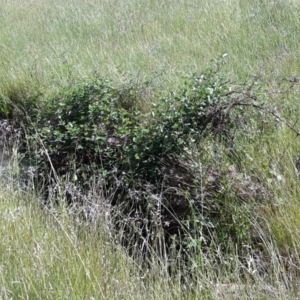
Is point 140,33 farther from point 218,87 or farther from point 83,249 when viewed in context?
point 83,249

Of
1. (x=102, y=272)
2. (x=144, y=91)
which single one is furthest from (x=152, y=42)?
(x=102, y=272)

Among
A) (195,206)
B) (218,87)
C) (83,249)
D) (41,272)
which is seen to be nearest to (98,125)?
(218,87)

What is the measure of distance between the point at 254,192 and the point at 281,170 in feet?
1.07

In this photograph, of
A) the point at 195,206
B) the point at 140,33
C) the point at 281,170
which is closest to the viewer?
the point at 195,206

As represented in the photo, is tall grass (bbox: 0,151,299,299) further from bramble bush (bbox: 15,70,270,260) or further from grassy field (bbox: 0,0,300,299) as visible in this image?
bramble bush (bbox: 15,70,270,260)

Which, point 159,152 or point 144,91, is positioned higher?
point 144,91

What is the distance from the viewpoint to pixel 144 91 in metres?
5.13

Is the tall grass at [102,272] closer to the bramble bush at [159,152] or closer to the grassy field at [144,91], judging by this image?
the grassy field at [144,91]

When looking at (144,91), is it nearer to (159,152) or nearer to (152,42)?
(159,152)

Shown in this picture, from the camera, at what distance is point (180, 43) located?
662cm

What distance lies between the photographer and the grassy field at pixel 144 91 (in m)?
2.56

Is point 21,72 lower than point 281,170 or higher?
higher

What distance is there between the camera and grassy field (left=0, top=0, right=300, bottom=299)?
2557 millimetres

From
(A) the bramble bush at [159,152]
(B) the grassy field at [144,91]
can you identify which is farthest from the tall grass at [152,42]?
(A) the bramble bush at [159,152]
